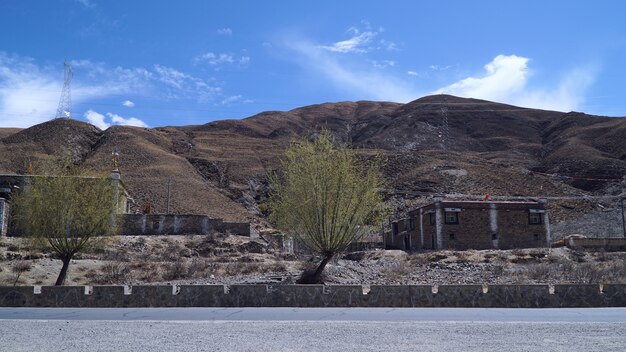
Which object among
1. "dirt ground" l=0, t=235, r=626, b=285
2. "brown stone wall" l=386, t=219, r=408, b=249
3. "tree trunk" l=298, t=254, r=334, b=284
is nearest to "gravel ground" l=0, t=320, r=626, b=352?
"tree trunk" l=298, t=254, r=334, b=284

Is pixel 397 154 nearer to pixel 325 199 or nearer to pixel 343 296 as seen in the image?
pixel 325 199

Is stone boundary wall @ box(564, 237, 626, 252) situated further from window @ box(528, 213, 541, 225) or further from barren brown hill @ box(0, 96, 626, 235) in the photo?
barren brown hill @ box(0, 96, 626, 235)

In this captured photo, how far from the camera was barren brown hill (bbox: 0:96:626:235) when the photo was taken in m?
77.8

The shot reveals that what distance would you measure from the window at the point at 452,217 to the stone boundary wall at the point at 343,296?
105ft

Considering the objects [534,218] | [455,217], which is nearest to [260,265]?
[455,217]

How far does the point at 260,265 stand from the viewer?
37.5m

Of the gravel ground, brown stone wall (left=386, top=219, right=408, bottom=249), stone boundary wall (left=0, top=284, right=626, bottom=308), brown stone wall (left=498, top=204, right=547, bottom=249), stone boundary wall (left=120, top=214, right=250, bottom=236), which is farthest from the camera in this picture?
brown stone wall (left=386, top=219, right=408, bottom=249)

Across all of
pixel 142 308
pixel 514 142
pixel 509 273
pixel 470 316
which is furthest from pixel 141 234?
pixel 514 142

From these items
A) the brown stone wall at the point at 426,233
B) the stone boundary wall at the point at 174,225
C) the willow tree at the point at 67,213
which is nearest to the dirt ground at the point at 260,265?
the stone boundary wall at the point at 174,225

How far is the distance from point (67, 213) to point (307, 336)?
1862 centimetres

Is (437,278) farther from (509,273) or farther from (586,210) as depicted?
(586,210)

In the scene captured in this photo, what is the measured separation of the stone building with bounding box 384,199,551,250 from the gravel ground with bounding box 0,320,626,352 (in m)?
37.2

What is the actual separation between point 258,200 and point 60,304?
66894mm

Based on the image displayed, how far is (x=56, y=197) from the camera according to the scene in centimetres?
2511
